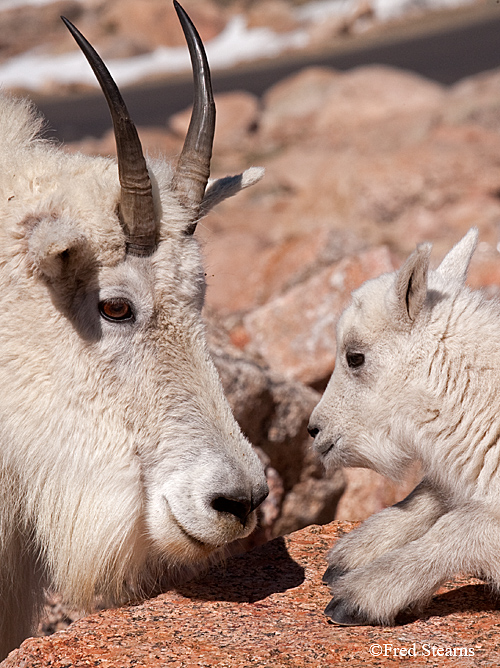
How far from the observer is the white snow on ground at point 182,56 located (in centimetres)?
4381

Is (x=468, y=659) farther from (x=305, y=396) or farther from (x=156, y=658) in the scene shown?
(x=305, y=396)

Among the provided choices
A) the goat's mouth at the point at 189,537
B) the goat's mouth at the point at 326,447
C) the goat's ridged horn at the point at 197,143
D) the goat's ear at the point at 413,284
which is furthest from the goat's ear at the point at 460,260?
the goat's mouth at the point at 189,537

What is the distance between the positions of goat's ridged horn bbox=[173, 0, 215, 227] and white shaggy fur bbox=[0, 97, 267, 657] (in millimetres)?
389

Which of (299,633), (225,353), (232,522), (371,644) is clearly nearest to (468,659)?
(371,644)

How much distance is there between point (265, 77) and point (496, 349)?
35.1m

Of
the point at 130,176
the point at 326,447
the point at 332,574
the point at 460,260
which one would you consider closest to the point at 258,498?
the point at 332,574

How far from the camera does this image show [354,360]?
4.43 meters

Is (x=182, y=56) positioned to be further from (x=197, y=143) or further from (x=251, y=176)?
(x=197, y=143)

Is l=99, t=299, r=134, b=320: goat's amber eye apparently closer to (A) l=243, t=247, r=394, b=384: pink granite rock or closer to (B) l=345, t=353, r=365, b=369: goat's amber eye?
(B) l=345, t=353, r=365, b=369: goat's amber eye

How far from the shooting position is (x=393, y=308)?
423 centimetres

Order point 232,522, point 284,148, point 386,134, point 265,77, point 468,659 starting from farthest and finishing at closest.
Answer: point 265,77 → point 284,148 → point 386,134 → point 232,522 → point 468,659

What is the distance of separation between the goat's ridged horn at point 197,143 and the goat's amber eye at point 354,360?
105cm

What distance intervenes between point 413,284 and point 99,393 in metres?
1.52

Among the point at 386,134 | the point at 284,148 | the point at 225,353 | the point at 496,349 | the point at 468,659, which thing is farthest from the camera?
the point at 284,148
